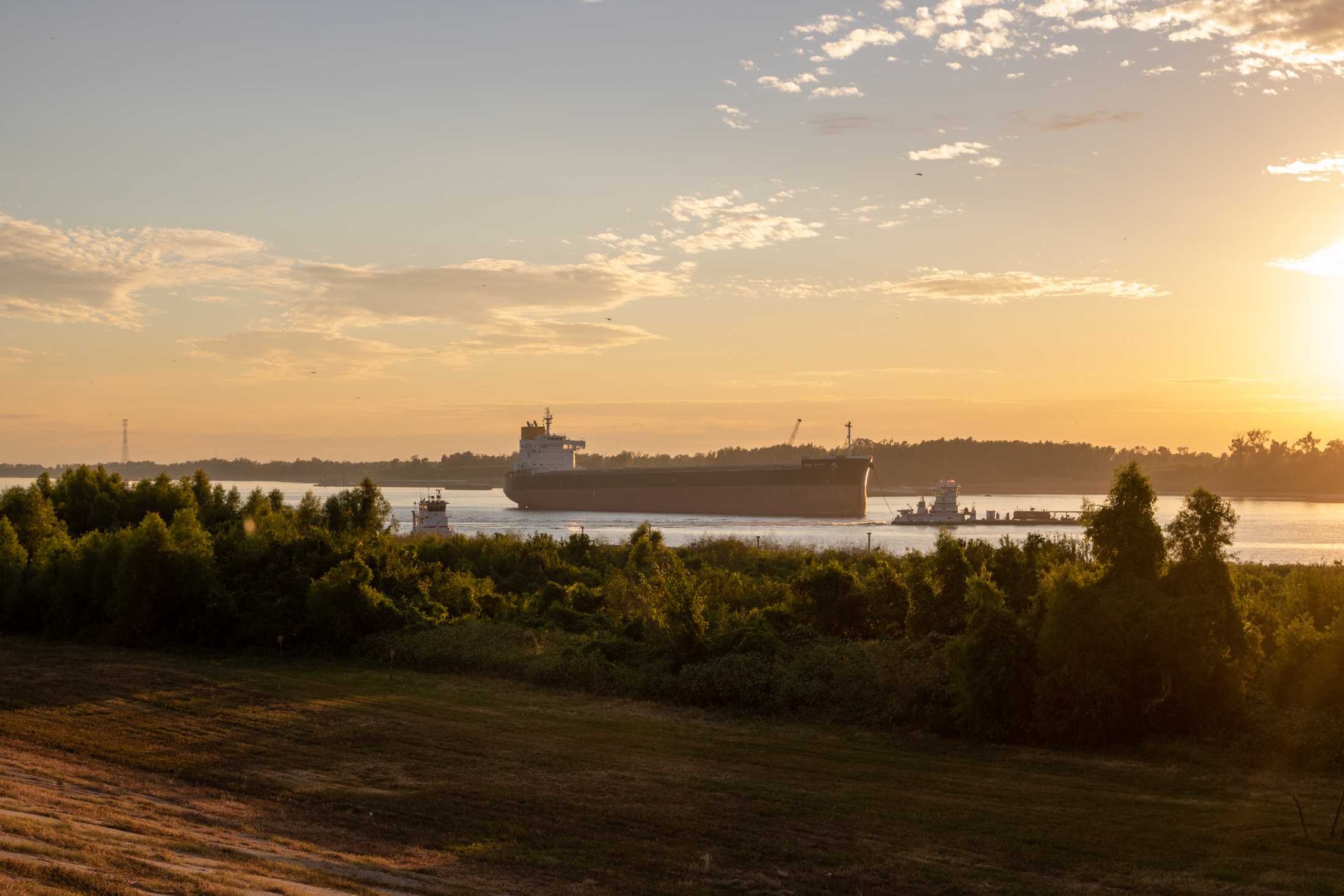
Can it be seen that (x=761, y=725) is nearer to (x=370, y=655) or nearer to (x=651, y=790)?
(x=651, y=790)

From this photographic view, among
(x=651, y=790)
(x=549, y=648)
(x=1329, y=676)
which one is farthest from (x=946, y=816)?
(x=549, y=648)

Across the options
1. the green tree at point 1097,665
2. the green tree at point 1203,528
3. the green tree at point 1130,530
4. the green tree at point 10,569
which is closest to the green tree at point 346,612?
the green tree at point 10,569

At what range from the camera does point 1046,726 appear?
1556cm

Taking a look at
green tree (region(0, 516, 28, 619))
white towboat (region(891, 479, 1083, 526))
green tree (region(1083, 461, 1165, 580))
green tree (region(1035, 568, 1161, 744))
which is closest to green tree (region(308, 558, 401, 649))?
green tree (region(0, 516, 28, 619))

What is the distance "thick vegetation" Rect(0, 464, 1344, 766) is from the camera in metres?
15.7

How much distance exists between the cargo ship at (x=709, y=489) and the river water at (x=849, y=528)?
1206mm

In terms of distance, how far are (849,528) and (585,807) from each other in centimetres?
8045

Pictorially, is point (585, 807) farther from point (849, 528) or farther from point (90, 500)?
point (849, 528)

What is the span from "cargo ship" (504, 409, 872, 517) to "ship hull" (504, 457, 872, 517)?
6 cm

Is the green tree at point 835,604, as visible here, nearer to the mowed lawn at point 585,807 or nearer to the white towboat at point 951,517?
the mowed lawn at point 585,807

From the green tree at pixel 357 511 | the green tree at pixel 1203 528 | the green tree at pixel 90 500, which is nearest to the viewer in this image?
the green tree at pixel 1203 528

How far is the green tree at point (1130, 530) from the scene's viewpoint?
16797 mm

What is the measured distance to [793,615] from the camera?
930 inches

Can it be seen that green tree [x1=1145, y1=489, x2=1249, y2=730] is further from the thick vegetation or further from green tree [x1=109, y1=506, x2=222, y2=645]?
green tree [x1=109, y1=506, x2=222, y2=645]
